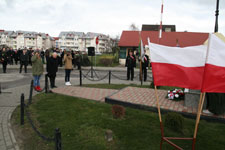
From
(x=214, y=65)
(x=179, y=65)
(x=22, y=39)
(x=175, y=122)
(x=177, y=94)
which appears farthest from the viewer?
(x=22, y=39)

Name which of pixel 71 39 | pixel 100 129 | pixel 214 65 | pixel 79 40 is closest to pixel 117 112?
pixel 100 129

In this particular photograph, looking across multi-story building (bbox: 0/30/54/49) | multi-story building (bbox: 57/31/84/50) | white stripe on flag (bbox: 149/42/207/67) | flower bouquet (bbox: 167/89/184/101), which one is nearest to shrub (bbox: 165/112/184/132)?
white stripe on flag (bbox: 149/42/207/67)

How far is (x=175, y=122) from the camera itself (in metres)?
4.86

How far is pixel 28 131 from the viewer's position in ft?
16.3

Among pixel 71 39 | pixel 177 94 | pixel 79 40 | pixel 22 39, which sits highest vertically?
pixel 71 39

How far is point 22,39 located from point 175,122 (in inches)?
4902

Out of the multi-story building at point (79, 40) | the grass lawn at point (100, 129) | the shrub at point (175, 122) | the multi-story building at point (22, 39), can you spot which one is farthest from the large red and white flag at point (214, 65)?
the multi-story building at point (22, 39)

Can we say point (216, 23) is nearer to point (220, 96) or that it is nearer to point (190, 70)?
point (220, 96)

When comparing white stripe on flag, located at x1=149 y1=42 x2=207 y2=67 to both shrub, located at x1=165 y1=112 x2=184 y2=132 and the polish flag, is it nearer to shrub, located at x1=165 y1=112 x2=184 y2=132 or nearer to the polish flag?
the polish flag

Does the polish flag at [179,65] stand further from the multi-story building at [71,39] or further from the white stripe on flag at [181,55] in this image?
the multi-story building at [71,39]

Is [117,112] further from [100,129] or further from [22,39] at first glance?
[22,39]

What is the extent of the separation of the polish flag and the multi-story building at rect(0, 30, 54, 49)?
4654 inches

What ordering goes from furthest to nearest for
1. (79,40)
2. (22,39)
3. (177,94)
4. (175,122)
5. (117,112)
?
(22,39) → (79,40) → (177,94) → (117,112) → (175,122)

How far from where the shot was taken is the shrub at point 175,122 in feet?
15.8
